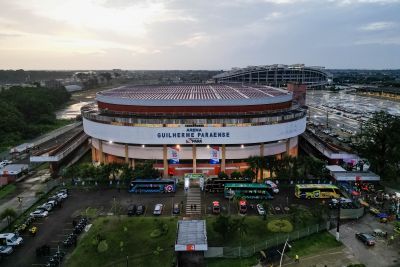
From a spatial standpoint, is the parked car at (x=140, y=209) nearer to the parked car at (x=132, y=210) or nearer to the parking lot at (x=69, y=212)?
the parked car at (x=132, y=210)

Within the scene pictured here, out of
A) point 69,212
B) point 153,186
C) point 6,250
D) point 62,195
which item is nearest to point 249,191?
point 153,186

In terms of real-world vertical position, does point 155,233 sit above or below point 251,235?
above

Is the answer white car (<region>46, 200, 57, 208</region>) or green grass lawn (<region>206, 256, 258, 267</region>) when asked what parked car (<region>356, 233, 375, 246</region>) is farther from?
white car (<region>46, 200, 57, 208</region>)

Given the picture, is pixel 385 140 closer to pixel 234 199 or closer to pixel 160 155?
pixel 234 199

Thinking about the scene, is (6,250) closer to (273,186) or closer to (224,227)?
(224,227)

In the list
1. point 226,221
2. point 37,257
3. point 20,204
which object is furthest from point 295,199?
point 20,204
